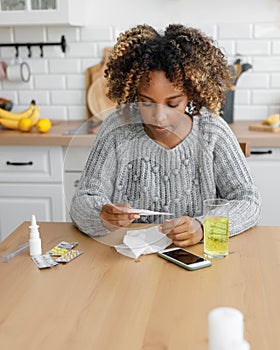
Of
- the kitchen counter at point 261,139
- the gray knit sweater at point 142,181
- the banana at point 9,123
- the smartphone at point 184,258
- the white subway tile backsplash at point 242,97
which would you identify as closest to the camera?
the smartphone at point 184,258

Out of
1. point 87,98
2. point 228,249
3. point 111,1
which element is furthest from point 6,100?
point 228,249

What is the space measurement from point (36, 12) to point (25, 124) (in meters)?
0.61

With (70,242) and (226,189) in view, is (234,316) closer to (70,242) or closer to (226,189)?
(70,242)

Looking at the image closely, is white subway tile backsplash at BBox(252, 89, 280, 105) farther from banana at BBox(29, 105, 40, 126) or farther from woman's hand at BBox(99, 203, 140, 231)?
woman's hand at BBox(99, 203, 140, 231)

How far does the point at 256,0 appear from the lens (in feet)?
10.1

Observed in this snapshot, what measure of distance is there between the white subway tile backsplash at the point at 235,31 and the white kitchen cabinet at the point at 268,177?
79 centimetres

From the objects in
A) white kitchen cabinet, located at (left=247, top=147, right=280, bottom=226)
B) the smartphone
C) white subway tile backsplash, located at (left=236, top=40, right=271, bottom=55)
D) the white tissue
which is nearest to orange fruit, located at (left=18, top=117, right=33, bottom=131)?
white kitchen cabinet, located at (left=247, top=147, right=280, bottom=226)

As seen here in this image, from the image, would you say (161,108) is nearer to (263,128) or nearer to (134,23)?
(263,128)

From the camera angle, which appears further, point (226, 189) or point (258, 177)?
point (258, 177)

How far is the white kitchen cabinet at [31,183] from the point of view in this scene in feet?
9.35

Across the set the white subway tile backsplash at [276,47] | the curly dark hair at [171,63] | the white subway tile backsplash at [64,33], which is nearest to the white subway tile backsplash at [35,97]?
the white subway tile backsplash at [64,33]

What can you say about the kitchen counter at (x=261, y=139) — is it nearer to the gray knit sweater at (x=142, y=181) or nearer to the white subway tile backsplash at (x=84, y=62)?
the white subway tile backsplash at (x=84, y=62)

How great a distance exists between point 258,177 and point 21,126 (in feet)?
4.14

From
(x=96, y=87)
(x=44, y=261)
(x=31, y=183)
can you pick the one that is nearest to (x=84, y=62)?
(x=96, y=87)
